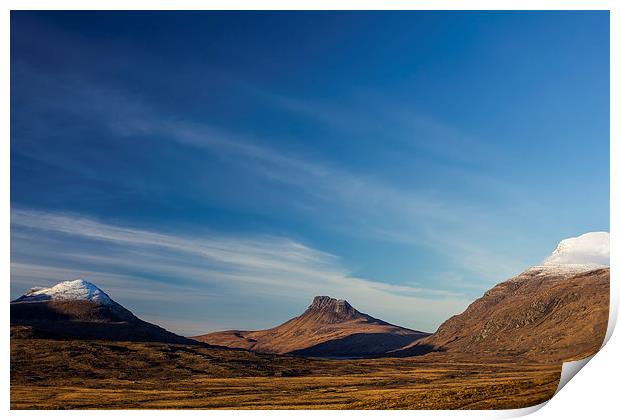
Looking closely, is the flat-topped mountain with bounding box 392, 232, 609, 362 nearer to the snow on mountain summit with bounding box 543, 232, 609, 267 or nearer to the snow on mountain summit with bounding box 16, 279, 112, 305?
the snow on mountain summit with bounding box 543, 232, 609, 267

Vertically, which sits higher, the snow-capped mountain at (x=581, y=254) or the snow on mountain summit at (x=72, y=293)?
the snow-capped mountain at (x=581, y=254)

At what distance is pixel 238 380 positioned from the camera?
8231cm

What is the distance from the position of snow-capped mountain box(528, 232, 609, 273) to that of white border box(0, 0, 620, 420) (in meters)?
42.0

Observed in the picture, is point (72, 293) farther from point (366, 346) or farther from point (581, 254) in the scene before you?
point (581, 254)

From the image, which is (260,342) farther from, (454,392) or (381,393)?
(454,392)

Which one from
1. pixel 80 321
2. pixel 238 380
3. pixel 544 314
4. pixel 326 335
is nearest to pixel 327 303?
pixel 238 380

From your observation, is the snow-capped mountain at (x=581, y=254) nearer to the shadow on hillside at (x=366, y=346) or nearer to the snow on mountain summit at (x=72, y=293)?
the shadow on hillside at (x=366, y=346)

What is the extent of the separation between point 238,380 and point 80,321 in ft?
130

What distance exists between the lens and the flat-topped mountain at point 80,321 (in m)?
100
